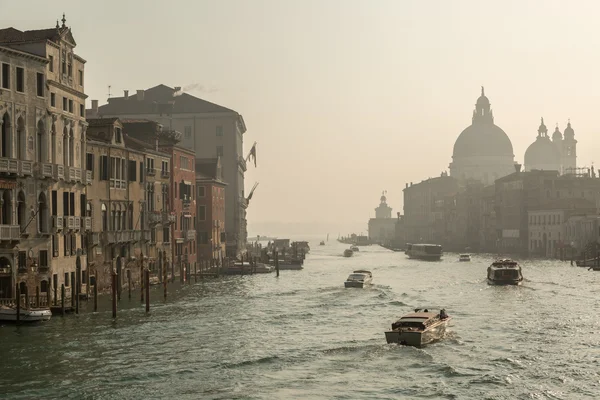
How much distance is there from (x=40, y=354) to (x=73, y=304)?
12590mm

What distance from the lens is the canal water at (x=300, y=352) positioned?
3102cm

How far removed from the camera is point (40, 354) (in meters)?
36.3

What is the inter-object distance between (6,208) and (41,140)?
4.56 m

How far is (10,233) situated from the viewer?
44.4m

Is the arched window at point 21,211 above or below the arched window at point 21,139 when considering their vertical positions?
below

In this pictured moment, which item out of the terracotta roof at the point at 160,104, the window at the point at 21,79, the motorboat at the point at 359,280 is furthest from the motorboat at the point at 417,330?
the terracotta roof at the point at 160,104

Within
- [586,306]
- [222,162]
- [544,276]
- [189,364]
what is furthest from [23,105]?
[222,162]

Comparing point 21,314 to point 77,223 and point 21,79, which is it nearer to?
point 77,223

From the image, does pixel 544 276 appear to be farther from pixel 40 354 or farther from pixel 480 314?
pixel 40 354

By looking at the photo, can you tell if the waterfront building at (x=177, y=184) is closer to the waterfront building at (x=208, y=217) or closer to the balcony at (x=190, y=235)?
the balcony at (x=190, y=235)

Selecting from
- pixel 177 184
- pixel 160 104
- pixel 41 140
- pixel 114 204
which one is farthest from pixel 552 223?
pixel 41 140

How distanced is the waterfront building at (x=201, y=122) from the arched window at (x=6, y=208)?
63.4 m

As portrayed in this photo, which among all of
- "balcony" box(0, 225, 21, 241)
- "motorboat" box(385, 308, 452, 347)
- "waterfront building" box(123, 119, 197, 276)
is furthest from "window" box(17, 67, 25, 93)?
"waterfront building" box(123, 119, 197, 276)

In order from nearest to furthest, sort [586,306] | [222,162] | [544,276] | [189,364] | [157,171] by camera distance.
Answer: [189,364] → [586,306] → [157,171] → [544,276] → [222,162]
